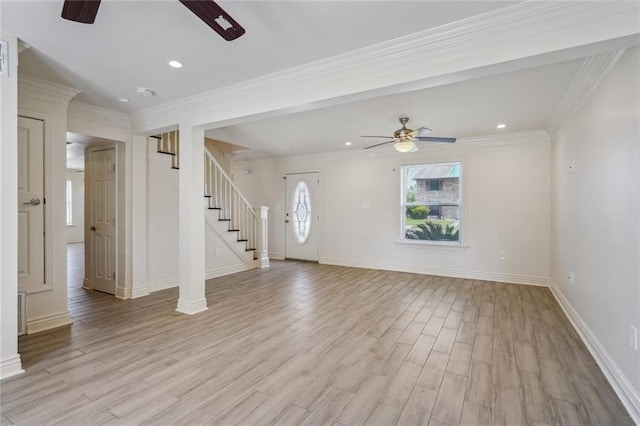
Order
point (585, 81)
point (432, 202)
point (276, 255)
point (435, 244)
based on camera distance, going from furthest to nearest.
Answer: point (276, 255)
point (432, 202)
point (435, 244)
point (585, 81)

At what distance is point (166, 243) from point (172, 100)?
219cm

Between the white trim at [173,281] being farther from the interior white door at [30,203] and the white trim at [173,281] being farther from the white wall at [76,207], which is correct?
the white wall at [76,207]

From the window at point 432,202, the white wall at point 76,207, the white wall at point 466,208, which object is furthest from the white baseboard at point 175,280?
the white wall at point 76,207

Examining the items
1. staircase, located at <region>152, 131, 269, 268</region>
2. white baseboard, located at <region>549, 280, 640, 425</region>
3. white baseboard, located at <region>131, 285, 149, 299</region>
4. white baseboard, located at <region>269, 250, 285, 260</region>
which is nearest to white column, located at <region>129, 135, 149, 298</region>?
white baseboard, located at <region>131, 285, 149, 299</region>

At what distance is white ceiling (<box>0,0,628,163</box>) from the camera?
1.97 meters

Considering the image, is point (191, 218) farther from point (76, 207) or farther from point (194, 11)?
point (76, 207)

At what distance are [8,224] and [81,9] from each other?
1714 millimetres

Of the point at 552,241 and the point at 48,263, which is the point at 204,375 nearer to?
the point at 48,263

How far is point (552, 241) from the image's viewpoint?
4.62 m

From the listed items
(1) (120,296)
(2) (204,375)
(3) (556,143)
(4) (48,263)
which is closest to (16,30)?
(4) (48,263)

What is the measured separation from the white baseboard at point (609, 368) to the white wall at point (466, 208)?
1767 mm

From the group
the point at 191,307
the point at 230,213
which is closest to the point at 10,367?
the point at 191,307

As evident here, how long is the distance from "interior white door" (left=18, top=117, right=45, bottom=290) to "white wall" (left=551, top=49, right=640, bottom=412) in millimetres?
5059

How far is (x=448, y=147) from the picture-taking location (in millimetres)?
5477
